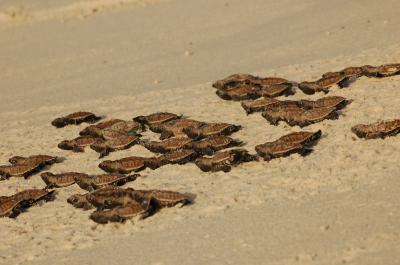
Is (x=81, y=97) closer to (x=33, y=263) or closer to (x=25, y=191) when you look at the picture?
(x=25, y=191)

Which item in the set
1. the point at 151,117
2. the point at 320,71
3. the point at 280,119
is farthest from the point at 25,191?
the point at 320,71

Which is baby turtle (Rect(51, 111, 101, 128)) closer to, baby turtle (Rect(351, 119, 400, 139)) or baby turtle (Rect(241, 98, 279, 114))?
baby turtle (Rect(241, 98, 279, 114))

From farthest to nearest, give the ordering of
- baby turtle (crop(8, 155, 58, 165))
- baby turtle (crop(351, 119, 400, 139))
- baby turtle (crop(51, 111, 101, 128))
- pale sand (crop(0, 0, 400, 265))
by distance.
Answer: baby turtle (crop(51, 111, 101, 128)) → baby turtle (crop(8, 155, 58, 165)) → baby turtle (crop(351, 119, 400, 139)) → pale sand (crop(0, 0, 400, 265))

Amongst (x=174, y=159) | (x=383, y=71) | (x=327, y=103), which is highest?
(x=383, y=71)

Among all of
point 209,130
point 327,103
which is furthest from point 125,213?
point 327,103

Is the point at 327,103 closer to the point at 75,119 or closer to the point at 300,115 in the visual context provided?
the point at 300,115

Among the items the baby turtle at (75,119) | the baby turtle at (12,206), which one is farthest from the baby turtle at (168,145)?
the baby turtle at (75,119)

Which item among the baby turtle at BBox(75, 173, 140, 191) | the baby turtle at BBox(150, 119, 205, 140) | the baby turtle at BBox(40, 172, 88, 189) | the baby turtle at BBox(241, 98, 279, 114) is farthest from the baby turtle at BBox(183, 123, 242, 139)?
the baby turtle at BBox(40, 172, 88, 189)
